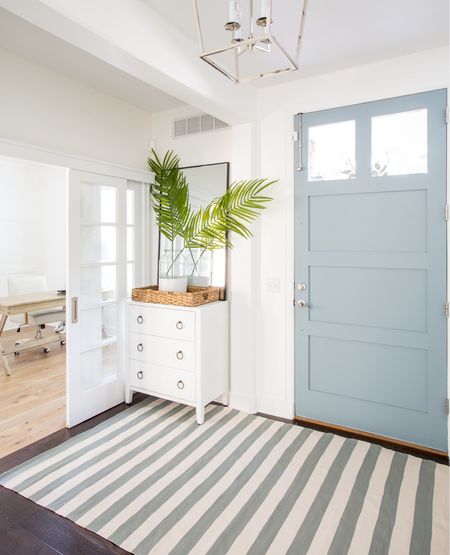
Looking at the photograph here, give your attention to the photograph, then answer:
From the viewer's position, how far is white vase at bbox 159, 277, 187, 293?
3.20 m

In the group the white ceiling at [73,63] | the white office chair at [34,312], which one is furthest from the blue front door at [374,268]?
the white office chair at [34,312]

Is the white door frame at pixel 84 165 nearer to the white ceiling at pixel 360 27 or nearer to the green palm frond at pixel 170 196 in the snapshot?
the green palm frond at pixel 170 196

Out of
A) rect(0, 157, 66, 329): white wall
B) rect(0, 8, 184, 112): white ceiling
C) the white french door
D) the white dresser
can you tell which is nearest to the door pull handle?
the white french door

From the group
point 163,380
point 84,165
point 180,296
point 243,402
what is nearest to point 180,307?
point 180,296

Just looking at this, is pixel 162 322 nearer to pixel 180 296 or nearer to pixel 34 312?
pixel 180 296

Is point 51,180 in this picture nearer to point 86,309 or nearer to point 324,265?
point 86,309

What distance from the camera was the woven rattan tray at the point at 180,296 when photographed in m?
2.96

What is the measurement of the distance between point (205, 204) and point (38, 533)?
247 centimetres

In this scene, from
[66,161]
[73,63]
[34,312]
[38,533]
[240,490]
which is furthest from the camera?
[34,312]

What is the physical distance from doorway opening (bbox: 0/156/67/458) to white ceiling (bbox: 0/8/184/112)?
71 centimetres

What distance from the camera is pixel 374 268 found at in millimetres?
2717

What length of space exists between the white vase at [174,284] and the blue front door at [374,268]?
3.09 ft

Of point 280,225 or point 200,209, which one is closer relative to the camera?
point 280,225

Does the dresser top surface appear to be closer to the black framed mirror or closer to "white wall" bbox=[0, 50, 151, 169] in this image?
the black framed mirror
